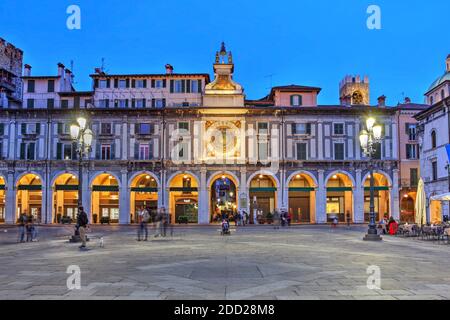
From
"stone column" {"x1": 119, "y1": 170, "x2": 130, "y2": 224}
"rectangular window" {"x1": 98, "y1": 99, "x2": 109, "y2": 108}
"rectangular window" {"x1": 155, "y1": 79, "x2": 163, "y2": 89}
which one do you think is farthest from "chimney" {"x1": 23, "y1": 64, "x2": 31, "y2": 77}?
"stone column" {"x1": 119, "y1": 170, "x2": 130, "y2": 224}

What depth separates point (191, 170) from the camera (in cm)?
4562

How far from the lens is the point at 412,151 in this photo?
53000 mm

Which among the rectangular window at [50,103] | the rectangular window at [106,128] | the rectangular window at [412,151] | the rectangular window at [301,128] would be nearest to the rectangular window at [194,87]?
the rectangular window at [106,128]

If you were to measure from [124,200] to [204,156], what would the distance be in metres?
9.62

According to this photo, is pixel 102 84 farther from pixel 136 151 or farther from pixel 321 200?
pixel 321 200

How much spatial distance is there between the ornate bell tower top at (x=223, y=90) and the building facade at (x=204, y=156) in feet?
0.35

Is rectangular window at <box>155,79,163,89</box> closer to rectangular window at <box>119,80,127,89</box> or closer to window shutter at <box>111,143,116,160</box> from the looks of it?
rectangular window at <box>119,80,127,89</box>

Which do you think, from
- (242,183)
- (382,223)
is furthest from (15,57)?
(382,223)

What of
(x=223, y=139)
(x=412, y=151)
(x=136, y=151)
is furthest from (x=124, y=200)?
(x=412, y=151)

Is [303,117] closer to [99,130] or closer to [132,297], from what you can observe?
[99,130]

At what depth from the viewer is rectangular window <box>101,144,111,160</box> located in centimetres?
4619

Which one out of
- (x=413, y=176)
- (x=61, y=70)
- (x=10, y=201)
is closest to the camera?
(x=10, y=201)

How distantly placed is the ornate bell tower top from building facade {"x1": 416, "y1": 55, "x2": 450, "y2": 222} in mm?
18800

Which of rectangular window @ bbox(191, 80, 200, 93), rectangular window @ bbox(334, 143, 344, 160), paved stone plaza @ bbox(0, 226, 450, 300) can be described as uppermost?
rectangular window @ bbox(191, 80, 200, 93)
